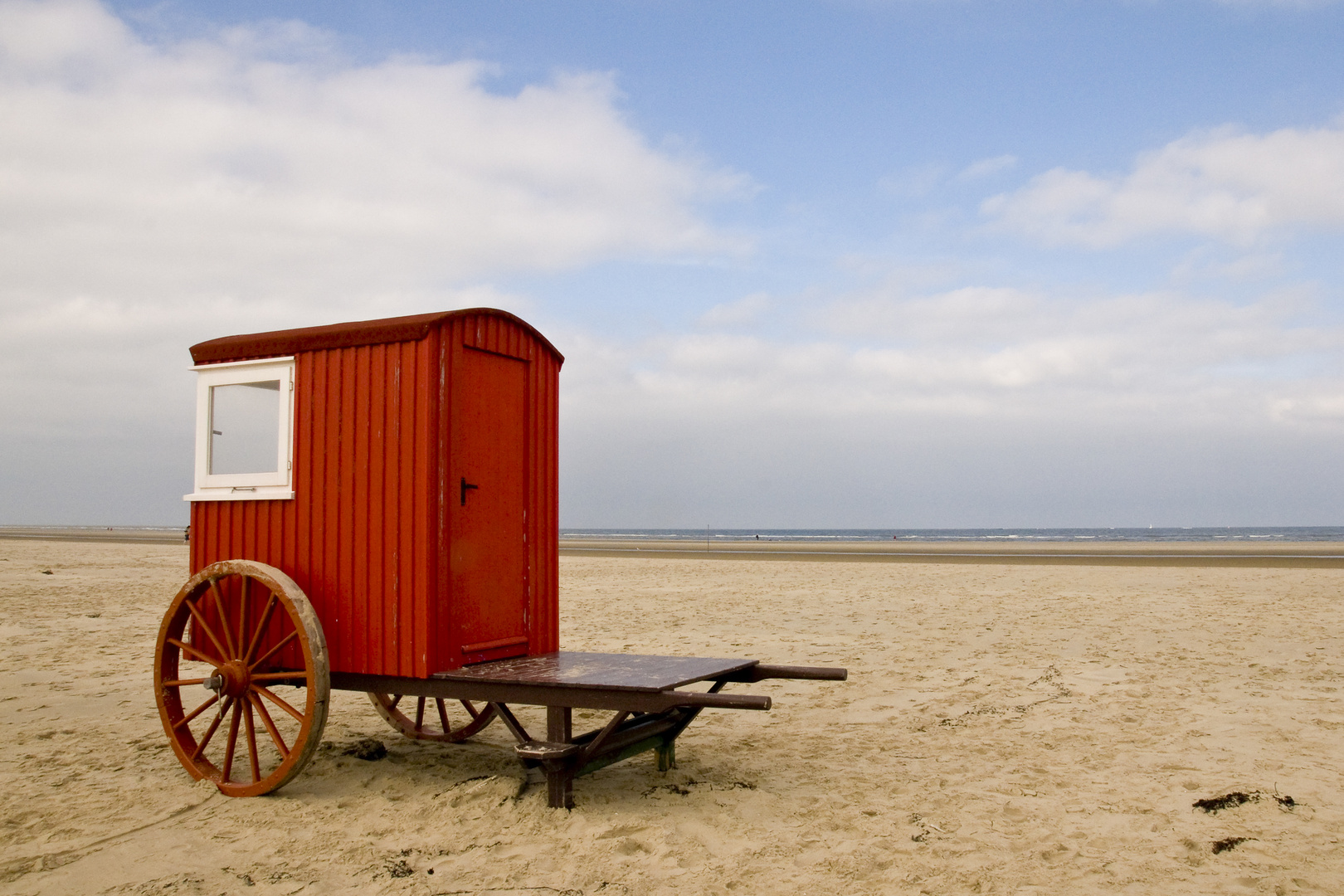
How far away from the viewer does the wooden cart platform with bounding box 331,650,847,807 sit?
498 cm

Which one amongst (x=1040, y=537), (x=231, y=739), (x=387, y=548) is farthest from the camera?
(x=1040, y=537)

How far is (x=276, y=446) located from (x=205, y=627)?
125 cm

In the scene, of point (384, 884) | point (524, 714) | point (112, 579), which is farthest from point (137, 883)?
point (112, 579)

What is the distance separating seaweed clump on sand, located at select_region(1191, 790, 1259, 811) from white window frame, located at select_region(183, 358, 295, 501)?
228 inches

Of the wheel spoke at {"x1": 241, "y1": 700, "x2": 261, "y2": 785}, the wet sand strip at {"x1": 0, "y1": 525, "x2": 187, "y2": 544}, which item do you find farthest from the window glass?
the wet sand strip at {"x1": 0, "y1": 525, "x2": 187, "y2": 544}

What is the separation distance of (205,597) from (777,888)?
14.0 ft

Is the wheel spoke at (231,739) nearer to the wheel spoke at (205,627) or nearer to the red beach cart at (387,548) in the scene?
the red beach cart at (387,548)

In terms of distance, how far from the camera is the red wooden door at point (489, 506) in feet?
19.2

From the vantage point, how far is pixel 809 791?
5805mm

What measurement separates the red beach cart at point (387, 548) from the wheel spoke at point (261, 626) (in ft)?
0.08

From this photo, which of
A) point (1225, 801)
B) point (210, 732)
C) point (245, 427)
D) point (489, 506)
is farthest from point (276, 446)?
point (1225, 801)

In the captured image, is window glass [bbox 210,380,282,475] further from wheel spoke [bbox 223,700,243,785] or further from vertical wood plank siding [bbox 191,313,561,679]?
wheel spoke [bbox 223,700,243,785]

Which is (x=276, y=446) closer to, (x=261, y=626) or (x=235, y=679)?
(x=261, y=626)

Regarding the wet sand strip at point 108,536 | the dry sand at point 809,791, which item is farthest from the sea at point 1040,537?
the dry sand at point 809,791
